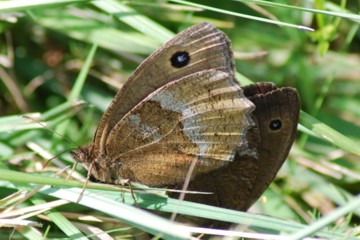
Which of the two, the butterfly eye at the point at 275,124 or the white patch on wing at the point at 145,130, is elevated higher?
the butterfly eye at the point at 275,124

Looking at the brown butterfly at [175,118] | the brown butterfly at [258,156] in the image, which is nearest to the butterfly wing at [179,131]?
the brown butterfly at [175,118]

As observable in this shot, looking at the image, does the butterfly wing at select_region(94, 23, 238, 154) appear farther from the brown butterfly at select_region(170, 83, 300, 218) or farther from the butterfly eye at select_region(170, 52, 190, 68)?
the brown butterfly at select_region(170, 83, 300, 218)

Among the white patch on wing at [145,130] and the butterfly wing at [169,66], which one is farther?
the white patch on wing at [145,130]

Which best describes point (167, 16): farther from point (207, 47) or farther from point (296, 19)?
point (207, 47)

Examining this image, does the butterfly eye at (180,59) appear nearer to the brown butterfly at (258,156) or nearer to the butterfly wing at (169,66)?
the butterfly wing at (169,66)

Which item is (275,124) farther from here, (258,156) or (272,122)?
(258,156)

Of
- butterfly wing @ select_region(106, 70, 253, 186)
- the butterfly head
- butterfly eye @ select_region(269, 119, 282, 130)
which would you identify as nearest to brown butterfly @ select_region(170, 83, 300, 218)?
butterfly eye @ select_region(269, 119, 282, 130)
